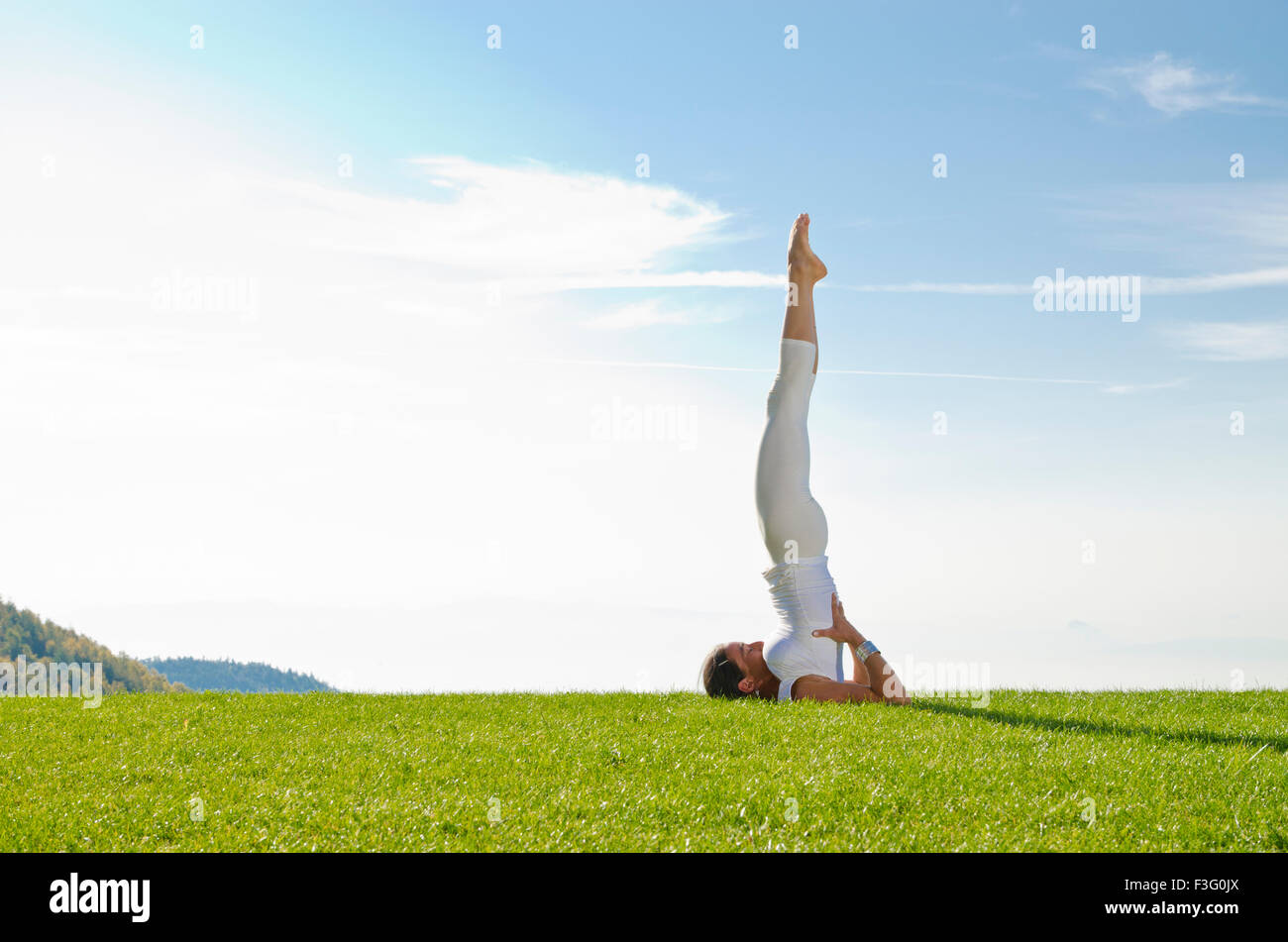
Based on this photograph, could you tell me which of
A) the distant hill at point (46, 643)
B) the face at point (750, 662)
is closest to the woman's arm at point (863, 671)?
the face at point (750, 662)

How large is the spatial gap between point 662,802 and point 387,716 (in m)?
3.87

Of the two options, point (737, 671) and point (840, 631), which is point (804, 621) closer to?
point (840, 631)

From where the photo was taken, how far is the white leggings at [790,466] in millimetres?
9062

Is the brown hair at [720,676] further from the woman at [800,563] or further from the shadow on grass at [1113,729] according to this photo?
the shadow on grass at [1113,729]

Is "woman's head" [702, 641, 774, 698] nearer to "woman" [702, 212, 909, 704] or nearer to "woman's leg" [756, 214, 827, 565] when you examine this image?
"woman" [702, 212, 909, 704]

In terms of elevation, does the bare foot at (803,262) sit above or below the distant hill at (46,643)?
above

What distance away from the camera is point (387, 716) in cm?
836

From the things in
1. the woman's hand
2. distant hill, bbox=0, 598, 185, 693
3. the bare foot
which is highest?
the bare foot

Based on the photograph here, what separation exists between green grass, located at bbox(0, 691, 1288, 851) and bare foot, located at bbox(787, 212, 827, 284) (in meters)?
4.20

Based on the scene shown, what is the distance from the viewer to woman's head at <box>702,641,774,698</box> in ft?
30.9

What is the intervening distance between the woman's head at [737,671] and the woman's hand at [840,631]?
698mm

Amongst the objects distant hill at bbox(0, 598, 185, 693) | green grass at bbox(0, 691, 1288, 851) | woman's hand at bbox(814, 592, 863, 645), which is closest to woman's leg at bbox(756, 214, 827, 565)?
woman's hand at bbox(814, 592, 863, 645)
